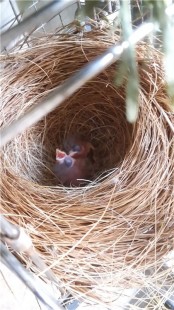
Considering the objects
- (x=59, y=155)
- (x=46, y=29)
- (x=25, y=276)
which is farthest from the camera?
(x=46, y=29)

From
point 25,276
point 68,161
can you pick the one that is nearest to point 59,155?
point 68,161

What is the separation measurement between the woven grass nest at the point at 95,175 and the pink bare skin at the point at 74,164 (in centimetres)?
4

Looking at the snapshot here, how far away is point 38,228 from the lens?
29.7 inches

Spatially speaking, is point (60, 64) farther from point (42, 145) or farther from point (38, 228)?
point (38, 228)

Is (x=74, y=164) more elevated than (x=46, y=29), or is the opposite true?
(x=46, y=29)

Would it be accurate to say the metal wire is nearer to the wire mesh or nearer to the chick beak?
the wire mesh

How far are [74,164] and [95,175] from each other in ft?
0.20

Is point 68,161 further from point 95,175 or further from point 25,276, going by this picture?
point 25,276

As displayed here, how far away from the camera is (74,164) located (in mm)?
1073

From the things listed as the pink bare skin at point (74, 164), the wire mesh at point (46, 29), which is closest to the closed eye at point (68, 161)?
the pink bare skin at point (74, 164)

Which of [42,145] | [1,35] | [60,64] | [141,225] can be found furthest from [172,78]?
[42,145]

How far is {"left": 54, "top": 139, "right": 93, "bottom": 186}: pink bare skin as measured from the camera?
1.04m

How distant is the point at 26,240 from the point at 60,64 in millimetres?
520

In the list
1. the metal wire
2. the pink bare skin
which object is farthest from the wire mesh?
the pink bare skin
